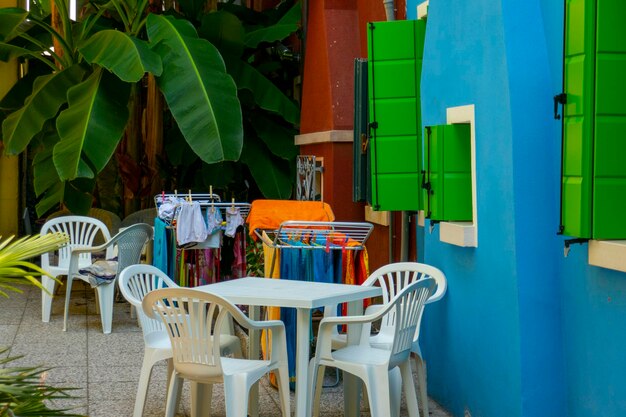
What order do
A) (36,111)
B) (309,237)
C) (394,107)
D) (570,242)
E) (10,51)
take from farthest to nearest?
(10,51), (36,111), (394,107), (309,237), (570,242)

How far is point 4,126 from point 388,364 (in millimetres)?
6580

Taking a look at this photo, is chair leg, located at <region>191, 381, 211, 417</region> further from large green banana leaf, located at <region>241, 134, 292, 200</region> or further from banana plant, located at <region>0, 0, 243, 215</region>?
large green banana leaf, located at <region>241, 134, 292, 200</region>

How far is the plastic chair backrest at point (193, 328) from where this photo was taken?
16.2 feet

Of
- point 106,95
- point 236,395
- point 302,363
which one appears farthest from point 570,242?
point 106,95

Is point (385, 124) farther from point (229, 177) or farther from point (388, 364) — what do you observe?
point (229, 177)

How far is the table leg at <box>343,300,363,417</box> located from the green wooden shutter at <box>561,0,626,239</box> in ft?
5.63

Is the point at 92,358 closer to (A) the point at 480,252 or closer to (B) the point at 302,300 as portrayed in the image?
(B) the point at 302,300

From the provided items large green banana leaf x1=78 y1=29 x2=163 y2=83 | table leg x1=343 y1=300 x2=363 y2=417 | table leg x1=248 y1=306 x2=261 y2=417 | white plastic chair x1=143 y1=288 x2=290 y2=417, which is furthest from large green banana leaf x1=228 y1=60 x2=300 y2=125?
white plastic chair x1=143 y1=288 x2=290 y2=417

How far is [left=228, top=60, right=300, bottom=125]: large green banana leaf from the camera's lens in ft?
36.8

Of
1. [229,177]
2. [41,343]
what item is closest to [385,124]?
[41,343]

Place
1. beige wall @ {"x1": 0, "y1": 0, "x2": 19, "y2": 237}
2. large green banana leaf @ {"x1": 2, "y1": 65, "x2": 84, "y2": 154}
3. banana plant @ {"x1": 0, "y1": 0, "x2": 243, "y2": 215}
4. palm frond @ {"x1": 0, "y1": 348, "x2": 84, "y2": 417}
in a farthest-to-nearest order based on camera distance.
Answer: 1. beige wall @ {"x1": 0, "y1": 0, "x2": 19, "y2": 237}
2. large green banana leaf @ {"x1": 2, "y1": 65, "x2": 84, "y2": 154}
3. banana plant @ {"x1": 0, "y1": 0, "x2": 243, "y2": 215}
4. palm frond @ {"x1": 0, "y1": 348, "x2": 84, "y2": 417}

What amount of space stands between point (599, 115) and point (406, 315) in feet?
5.04

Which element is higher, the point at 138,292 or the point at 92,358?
the point at 138,292

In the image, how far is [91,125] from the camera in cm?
938
